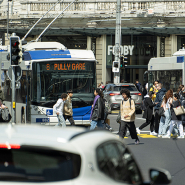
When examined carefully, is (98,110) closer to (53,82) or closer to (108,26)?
(53,82)

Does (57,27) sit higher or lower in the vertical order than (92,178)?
higher

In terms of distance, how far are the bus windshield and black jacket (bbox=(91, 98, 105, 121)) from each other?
165 centimetres

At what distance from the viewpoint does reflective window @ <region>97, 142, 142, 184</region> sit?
2.71m

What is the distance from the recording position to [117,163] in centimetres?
292

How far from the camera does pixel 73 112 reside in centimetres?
1359

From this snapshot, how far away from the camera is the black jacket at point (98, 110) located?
11.9m

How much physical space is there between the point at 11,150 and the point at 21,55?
1103 centimetres

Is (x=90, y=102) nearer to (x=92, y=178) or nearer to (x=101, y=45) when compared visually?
(x=92, y=178)

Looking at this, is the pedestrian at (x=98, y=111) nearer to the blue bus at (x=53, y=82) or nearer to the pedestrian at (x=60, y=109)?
the pedestrian at (x=60, y=109)

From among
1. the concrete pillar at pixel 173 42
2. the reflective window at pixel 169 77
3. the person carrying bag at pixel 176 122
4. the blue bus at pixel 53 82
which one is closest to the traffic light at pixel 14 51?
the blue bus at pixel 53 82

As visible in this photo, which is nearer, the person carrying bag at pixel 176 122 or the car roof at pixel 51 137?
the car roof at pixel 51 137

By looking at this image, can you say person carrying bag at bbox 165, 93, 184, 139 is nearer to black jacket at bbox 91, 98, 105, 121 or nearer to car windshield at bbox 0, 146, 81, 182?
black jacket at bbox 91, 98, 105, 121

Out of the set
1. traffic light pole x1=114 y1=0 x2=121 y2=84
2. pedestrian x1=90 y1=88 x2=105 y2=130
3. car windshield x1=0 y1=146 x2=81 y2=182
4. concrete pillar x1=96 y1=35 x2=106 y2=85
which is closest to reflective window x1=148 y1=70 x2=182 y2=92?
traffic light pole x1=114 y1=0 x2=121 y2=84

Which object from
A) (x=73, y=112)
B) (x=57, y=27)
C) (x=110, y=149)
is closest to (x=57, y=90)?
(x=73, y=112)
